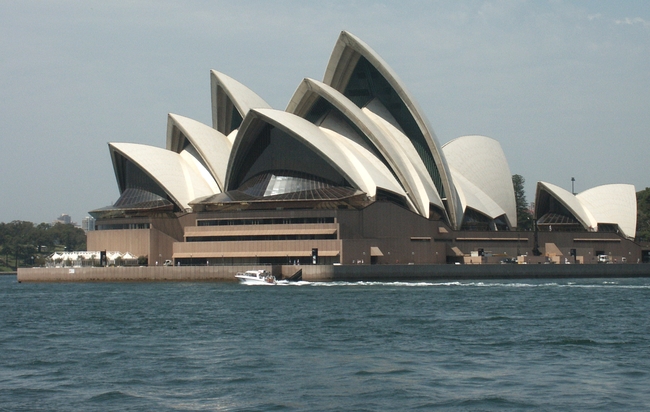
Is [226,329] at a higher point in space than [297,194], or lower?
lower

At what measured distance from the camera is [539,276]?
8181 cm

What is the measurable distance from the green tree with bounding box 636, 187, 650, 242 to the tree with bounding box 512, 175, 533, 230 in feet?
43.1

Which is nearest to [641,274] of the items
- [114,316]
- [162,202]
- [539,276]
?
[539,276]

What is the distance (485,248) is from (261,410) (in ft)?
217

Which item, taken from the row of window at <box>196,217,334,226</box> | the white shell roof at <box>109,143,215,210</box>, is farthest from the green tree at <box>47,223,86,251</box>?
the row of window at <box>196,217,334,226</box>

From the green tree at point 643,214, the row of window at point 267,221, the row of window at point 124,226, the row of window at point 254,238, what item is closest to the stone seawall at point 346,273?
the row of window at point 254,238

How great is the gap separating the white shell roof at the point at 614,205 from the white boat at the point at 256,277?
131ft

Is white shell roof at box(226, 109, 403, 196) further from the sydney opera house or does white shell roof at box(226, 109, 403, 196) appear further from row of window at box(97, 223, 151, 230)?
row of window at box(97, 223, 151, 230)

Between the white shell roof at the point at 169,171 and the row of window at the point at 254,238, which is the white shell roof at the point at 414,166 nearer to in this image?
the row of window at the point at 254,238

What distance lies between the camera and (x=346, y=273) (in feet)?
234

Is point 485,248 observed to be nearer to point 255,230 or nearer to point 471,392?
point 255,230

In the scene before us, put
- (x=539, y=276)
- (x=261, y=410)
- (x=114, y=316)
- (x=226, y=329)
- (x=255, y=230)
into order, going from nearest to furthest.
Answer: (x=261, y=410), (x=226, y=329), (x=114, y=316), (x=255, y=230), (x=539, y=276)

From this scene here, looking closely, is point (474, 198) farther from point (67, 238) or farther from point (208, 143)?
point (67, 238)

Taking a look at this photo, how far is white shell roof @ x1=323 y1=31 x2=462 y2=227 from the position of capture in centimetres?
8025
